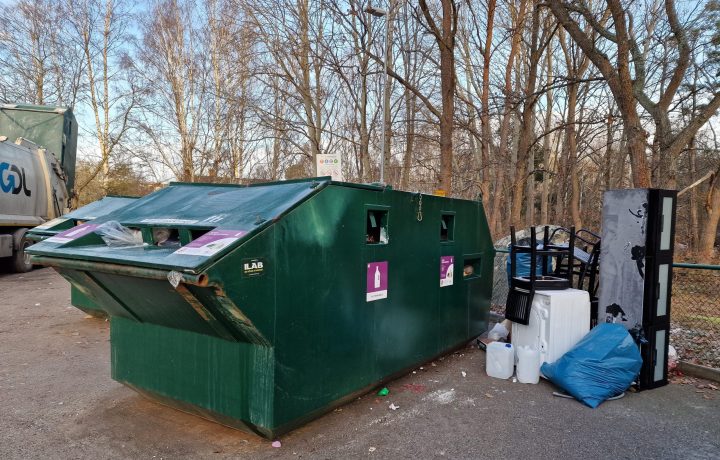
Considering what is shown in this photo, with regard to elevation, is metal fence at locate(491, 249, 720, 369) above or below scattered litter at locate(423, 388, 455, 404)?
above

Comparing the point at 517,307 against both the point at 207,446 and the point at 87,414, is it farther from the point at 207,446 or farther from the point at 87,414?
the point at 87,414

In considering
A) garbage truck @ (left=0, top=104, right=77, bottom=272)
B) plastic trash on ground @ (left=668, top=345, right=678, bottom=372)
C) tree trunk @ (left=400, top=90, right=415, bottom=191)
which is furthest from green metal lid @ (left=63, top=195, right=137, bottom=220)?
tree trunk @ (left=400, top=90, right=415, bottom=191)

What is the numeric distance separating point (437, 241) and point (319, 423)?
211 cm

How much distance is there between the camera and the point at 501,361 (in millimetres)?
4559

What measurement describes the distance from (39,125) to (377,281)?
13582 mm

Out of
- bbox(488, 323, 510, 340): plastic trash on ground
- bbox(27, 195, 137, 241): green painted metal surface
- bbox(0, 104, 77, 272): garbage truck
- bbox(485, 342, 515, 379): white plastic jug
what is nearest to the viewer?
bbox(485, 342, 515, 379): white plastic jug

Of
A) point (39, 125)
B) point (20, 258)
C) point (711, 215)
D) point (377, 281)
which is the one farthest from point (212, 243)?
point (711, 215)

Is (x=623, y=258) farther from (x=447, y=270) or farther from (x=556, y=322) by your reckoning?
(x=447, y=270)

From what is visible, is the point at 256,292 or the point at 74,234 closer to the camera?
the point at 256,292

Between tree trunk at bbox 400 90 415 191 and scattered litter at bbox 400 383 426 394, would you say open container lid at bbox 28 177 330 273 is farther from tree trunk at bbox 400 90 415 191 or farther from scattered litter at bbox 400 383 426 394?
tree trunk at bbox 400 90 415 191

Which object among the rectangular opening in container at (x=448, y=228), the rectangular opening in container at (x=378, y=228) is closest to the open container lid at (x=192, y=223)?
the rectangular opening in container at (x=378, y=228)

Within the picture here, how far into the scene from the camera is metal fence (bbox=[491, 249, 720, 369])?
5.15 meters

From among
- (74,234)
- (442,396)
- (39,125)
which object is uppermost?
(39,125)

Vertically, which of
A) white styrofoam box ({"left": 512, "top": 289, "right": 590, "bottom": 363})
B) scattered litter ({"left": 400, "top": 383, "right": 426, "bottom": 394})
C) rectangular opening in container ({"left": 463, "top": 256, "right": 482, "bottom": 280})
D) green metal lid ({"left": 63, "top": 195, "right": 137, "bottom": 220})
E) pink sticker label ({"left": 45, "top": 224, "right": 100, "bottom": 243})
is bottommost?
scattered litter ({"left": 400, "top": 383, "right": 426, "bottom": 394})
